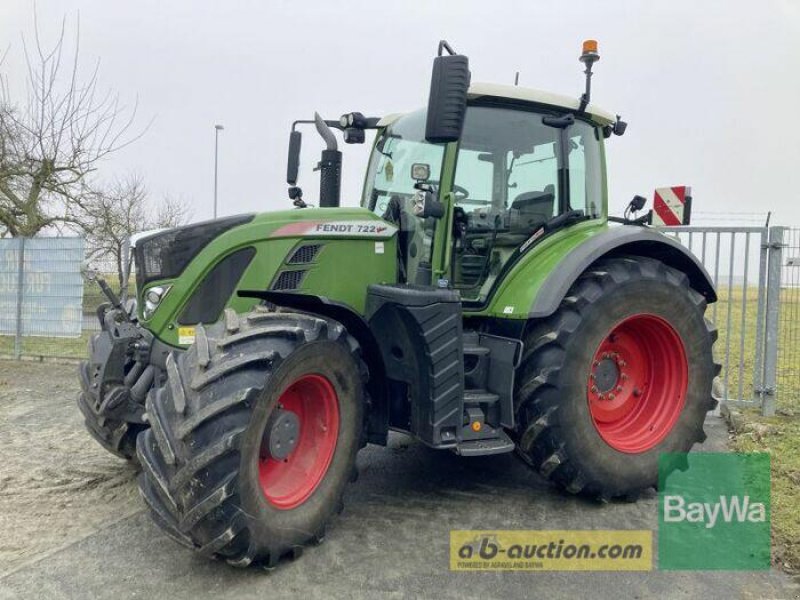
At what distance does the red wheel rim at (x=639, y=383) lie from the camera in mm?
4402

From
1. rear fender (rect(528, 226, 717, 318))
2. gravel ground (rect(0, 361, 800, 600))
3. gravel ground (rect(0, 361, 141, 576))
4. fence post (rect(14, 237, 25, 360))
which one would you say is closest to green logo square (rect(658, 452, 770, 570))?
gravel ground (rect(0, 361, 800, 600))

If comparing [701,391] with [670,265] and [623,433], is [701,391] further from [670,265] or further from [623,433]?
[670,265]

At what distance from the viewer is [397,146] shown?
450cm

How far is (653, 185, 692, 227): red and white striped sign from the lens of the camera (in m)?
6.58

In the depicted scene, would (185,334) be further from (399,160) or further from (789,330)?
(789,330)

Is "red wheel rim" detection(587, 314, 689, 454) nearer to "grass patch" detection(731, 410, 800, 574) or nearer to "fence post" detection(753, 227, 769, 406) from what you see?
"grass patch" detection(731, 410, 800, 574)

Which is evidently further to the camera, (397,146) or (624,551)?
(397,146)

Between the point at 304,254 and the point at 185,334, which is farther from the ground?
the point at 304,254

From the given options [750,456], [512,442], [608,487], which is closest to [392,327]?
[512,442]

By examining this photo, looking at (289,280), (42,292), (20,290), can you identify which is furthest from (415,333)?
(20,290)

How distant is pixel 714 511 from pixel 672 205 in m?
3.59

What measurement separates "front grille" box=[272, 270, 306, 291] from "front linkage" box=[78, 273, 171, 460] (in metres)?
0.69

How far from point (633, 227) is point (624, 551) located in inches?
81.7

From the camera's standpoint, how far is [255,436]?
9.90ft
